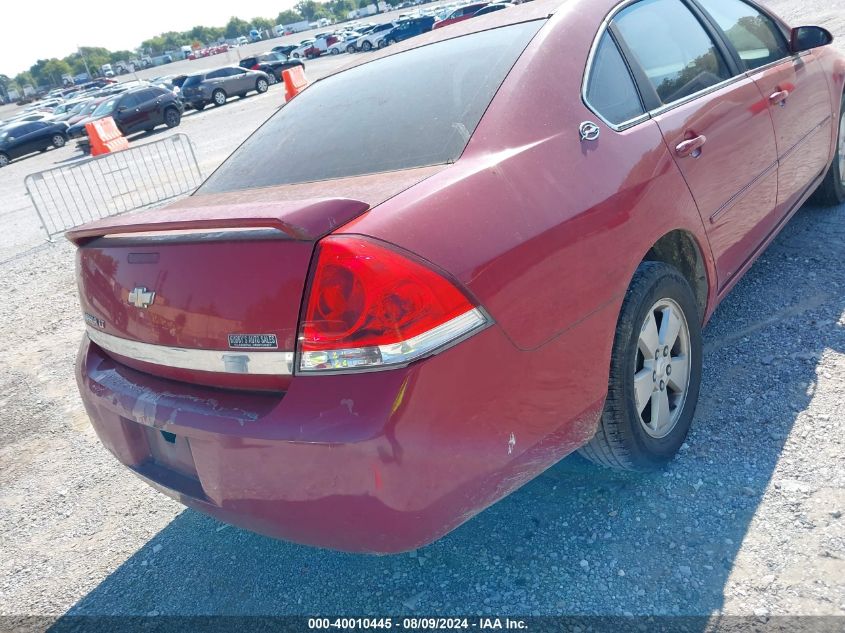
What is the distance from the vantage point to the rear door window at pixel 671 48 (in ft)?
9.12

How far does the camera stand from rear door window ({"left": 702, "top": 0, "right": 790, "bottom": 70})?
→ 3.43 metres

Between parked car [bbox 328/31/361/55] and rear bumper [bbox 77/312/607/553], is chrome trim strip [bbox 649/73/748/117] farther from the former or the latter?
parked car [bbox 328/31/361/55]

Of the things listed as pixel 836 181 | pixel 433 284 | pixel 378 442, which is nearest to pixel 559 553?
pixel 378 442

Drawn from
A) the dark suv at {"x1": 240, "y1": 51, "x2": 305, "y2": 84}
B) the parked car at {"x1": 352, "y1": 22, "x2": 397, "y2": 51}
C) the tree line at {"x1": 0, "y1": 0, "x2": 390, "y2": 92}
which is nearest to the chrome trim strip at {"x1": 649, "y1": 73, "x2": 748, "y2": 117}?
the dark suv at {"x1": 240, "y1": 51, "x2": 305, "y2": 84}

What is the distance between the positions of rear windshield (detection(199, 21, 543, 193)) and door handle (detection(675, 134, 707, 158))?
0.70 m

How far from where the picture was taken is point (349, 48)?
47.0m

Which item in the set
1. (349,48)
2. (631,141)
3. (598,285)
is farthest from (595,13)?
(349,48)

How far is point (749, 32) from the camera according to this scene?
3639 millimetres

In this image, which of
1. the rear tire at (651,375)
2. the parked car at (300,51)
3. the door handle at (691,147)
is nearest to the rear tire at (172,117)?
the door handle at (691,147)

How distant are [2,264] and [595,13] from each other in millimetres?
8130

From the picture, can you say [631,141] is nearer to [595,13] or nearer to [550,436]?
[595,13]

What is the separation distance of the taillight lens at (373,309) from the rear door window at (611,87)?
1078 mm

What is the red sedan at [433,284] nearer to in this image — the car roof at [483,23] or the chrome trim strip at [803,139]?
the car roof at [483,23]

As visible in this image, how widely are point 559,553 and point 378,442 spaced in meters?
1.04
